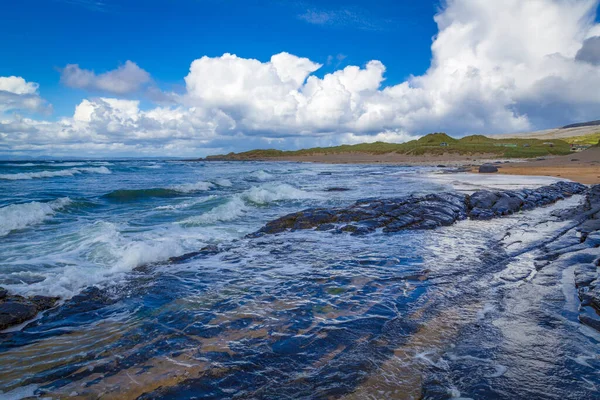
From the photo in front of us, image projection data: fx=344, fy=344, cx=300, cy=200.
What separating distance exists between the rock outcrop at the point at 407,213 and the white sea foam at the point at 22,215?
8421mm

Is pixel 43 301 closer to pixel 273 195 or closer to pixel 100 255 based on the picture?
pixel 100 255

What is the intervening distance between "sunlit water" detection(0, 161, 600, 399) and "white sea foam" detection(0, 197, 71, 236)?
2.83 meters

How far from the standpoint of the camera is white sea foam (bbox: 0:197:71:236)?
1170 cm

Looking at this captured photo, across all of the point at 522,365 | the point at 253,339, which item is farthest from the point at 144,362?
the point at 522,365

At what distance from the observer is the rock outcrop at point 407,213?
1097 cm

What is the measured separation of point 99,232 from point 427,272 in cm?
947

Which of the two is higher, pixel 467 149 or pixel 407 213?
pixel 467 149

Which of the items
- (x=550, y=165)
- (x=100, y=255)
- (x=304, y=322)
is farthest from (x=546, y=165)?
(x=100, y=255)

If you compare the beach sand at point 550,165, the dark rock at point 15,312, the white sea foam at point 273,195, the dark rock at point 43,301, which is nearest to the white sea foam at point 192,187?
the white sea foam at point 273,195

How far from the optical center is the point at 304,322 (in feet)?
15.8

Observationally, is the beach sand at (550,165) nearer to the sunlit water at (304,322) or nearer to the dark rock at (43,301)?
the sunlit water at (304,322)

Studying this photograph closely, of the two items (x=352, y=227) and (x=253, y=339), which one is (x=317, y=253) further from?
(x=253, y=339)

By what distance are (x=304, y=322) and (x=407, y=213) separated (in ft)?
26.4

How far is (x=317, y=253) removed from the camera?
27.3 feet
